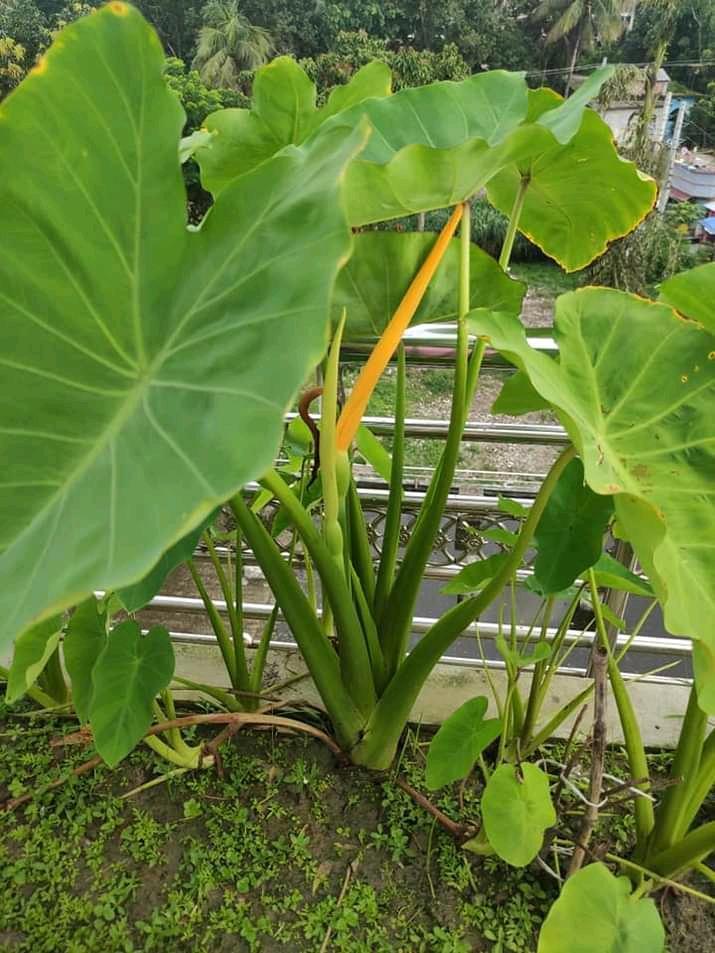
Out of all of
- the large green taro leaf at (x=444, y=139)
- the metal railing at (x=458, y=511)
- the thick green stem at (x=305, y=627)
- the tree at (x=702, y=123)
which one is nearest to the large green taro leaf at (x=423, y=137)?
the large green taro leaf at (x=444, y=139)

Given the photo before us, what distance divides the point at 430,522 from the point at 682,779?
1.30 ft

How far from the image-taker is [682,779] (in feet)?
2.30

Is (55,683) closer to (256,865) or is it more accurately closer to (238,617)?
(238,617)

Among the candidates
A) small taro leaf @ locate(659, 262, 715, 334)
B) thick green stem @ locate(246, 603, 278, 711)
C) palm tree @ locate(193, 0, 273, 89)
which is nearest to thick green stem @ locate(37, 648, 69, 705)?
thick green stem @ locate(246, 603, 278, 711)

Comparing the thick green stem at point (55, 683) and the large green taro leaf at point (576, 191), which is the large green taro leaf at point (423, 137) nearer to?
the large green taro leaf at point (576, 191)

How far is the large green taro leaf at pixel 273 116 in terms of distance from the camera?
80 centimetres

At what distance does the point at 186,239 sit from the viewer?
0.48 meters

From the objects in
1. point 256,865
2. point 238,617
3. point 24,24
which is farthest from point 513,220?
point 24,24

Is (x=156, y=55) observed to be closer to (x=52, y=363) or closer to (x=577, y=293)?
(x=52, y=363)

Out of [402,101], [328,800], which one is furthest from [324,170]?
[328,800]

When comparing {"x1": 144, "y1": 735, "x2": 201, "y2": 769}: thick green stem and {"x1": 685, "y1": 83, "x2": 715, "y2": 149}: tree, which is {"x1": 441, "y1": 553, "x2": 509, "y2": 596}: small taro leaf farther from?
{"x1": 685, "y1": 83, "x2": 715, "y2": 149}: tree

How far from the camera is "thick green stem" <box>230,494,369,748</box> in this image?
0.69 metres

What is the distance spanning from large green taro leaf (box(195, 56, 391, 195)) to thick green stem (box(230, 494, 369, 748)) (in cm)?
46

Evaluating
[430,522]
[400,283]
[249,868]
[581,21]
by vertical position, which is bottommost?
[249,868]
